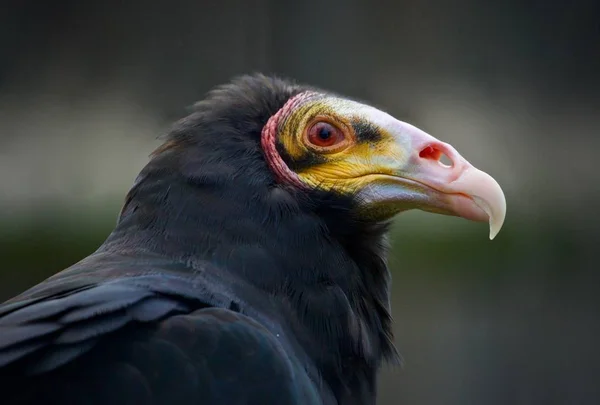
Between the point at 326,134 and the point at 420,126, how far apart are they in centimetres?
291

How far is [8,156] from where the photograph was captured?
5488 mm

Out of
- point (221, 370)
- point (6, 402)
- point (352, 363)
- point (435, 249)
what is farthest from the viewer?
point (435, 249)

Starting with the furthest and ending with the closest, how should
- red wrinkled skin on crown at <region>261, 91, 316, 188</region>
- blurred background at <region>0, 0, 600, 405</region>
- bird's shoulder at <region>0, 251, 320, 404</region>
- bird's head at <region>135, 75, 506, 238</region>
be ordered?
blurred background at <region>0, 0, 600, 405</region>
red wrinkled skin on crown at <region>261, 91, 316, 188</region>
bird's head at <region>135, 75, 506, 238</region>
bird's shoulder at <region>0, 251, 320, 404</region>

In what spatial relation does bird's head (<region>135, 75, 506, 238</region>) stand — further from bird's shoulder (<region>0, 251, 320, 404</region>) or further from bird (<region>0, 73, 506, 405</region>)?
bird's shoulder (<region>0, 251, 320, 404</region>)

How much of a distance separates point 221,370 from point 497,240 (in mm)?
3838

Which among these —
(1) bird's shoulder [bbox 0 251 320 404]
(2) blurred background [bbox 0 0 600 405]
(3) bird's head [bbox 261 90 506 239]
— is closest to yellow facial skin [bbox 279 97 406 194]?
(3) bird's head [bbox 261 90 506 239]

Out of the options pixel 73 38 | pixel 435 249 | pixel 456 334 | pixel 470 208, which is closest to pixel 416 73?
pixel 435 249

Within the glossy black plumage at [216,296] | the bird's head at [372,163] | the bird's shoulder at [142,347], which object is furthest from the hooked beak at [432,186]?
the bird's shoulder at [142,347]

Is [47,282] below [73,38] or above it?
below

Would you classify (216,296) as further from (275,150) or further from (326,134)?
(326,134)

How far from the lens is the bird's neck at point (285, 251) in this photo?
2.25m

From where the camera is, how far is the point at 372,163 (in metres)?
2.47

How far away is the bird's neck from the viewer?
225cm

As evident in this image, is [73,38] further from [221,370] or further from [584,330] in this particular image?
[221,370]
